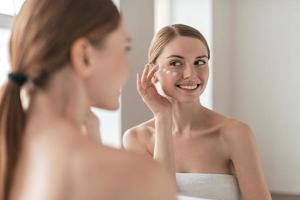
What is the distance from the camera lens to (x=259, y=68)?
1286 mm

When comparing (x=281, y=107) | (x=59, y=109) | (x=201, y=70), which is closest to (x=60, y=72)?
(x=59, y=109)

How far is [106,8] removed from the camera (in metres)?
0.56

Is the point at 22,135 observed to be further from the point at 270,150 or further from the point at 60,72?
the point at 270,150

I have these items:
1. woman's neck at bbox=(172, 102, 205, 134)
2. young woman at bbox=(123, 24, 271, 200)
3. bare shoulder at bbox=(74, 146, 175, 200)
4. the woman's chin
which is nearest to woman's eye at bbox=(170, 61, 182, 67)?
young woman at bbox=(123, 24, 271, 200)

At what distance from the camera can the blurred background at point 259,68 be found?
4.03 ft

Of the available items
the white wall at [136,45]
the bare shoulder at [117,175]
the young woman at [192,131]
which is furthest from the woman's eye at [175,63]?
the bare shoulder at [117,175]

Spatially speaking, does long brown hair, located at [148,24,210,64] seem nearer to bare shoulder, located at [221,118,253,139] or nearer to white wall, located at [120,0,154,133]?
bare shoulder, located at [221,118,253,139]

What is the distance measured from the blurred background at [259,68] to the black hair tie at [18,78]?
0.65 meters

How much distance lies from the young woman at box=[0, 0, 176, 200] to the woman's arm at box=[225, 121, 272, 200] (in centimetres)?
63

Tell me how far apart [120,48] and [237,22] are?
77 cm

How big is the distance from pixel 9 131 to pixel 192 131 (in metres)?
0.71

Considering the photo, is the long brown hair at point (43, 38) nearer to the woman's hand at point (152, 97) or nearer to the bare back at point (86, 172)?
the bare back at point (86, 172)

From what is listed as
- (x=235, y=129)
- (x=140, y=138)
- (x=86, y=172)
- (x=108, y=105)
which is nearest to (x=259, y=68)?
(x=235, y=129)

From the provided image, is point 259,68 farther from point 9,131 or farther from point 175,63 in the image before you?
point 9,131
